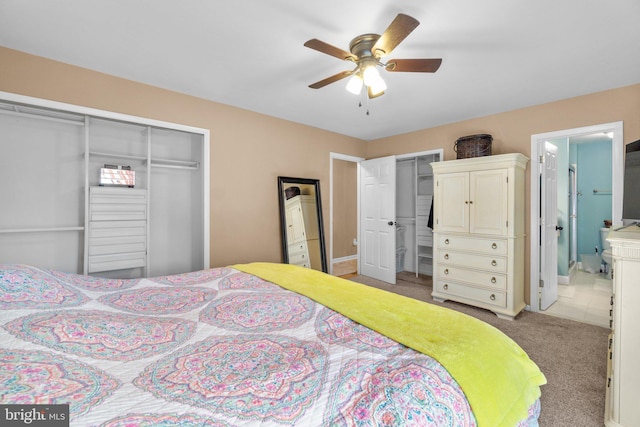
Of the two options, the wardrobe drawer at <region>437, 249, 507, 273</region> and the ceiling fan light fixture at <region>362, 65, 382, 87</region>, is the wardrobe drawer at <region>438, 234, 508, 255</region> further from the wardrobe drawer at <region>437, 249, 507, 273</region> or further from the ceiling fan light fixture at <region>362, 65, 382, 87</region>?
the ceiling fan light fixture at <region>362, 65, 382, 87</region>

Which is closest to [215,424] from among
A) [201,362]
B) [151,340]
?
[201,362]

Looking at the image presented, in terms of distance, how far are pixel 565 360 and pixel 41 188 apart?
464 centimetres

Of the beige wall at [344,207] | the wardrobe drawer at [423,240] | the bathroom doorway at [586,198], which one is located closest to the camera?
the bathroom doorway at [586,198]

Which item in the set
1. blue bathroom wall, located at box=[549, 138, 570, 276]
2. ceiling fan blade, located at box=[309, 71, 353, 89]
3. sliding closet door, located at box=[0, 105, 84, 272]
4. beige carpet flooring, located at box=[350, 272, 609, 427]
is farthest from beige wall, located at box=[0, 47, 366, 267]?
blue bathroom wall, located at box=[549, 138, 570, 276]

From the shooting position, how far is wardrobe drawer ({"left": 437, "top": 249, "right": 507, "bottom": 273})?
10.3 ft

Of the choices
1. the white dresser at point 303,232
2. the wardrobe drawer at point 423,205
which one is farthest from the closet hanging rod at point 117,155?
the wardrobe drawer at point 423,205

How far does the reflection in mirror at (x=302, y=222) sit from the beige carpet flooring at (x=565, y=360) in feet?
6.22

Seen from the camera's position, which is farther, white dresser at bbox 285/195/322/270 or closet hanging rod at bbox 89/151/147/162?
white dresser at bbox 285/195/322/270

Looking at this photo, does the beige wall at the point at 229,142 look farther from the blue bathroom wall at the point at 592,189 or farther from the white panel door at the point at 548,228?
the blue bathroom wall at the point at 592,189

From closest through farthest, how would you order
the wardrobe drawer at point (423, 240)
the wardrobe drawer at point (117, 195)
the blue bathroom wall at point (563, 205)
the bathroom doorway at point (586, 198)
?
the wardrobe drawer at point (117, 195) < the blue bathroom wall at point (563, 205) < the bathroom doorway at point (586, 198) < the wardrobe drawer at point (423, 240)

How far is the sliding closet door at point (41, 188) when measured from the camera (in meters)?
2.32

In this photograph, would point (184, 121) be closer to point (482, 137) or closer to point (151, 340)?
point (151, 340)

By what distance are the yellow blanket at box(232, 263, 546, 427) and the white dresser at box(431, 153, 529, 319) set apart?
214 centimetres

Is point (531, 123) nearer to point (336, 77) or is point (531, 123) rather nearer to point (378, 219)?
point (378, 219)
